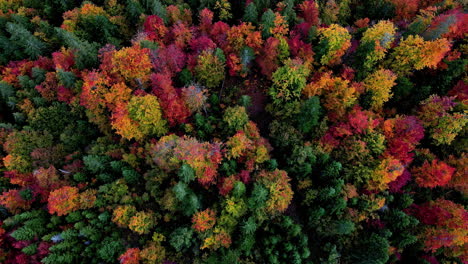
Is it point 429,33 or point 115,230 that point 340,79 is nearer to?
point 429,33

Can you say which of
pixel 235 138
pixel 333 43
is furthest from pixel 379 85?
pixel 235 138

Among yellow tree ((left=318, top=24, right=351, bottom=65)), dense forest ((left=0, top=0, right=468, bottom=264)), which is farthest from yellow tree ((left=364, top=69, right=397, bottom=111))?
yellow tree ((left=318, top=24, right=351, bottom=65))

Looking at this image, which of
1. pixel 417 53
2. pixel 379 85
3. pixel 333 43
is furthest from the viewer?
pixel 333 43

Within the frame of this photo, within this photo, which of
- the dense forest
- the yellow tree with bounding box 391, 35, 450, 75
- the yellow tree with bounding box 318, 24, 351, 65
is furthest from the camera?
the yellow tree with bounding box 318, 24, 351, 65

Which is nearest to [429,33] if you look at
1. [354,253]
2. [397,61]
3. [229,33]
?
[397,61]

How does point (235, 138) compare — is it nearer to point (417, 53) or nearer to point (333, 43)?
point (333, 43)

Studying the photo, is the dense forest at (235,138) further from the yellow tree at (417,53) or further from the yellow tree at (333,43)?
the yellow tree at (417,53)

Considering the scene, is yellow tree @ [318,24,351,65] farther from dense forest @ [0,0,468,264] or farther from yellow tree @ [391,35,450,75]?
yellow tree @ [391,35,450,75]

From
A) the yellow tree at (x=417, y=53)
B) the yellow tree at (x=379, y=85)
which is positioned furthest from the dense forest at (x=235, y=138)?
the yellow tree at (x=417, y=53)
